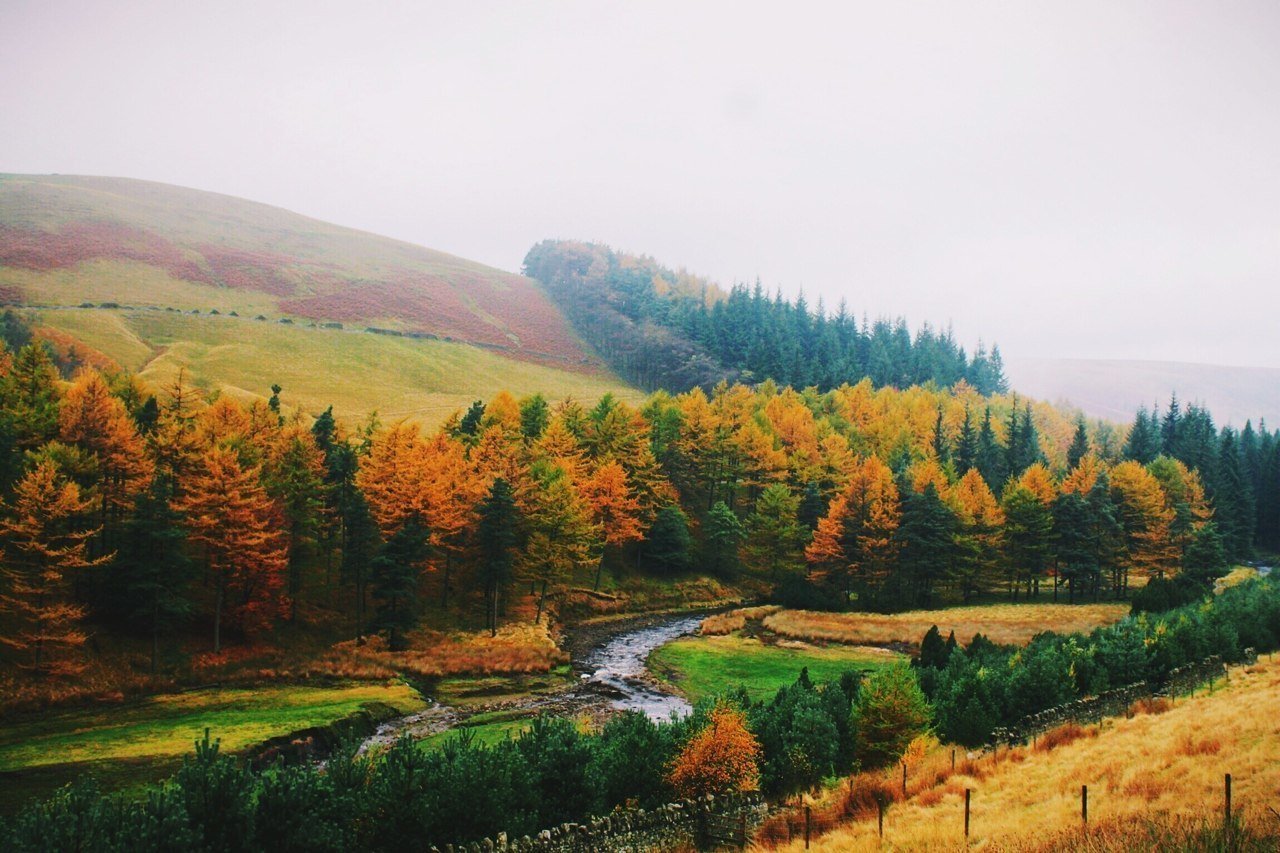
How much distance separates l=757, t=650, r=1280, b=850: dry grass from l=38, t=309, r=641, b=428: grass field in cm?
8311

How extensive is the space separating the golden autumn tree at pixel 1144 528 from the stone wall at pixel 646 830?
68462 mm

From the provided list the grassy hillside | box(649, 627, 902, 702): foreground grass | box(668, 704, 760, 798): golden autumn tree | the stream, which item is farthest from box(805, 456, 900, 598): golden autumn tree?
the grassy hillside

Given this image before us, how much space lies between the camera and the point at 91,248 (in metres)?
129

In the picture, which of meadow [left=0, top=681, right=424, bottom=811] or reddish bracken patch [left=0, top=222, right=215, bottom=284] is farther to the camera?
reddish bracken patch [left=0, top=222, right=215, bottom=284]

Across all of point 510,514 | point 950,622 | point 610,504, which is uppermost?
point 510,514

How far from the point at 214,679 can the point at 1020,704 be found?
41453 mm

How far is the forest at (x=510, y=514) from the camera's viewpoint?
41.0m

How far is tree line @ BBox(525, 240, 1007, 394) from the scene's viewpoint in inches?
5600

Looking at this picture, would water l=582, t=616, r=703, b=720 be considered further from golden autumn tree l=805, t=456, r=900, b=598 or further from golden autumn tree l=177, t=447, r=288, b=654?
golden autumn tree l=177, t=447, r=288, b=654

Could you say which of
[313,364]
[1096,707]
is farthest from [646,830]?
[313,364]

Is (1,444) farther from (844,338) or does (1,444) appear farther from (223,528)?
(844,338)

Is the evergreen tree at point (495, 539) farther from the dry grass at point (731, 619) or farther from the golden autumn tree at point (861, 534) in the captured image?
the golden autumn tree at point (861, 534)

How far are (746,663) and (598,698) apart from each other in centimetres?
1295

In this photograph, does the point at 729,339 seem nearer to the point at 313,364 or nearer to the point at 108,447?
the point at 313,364
